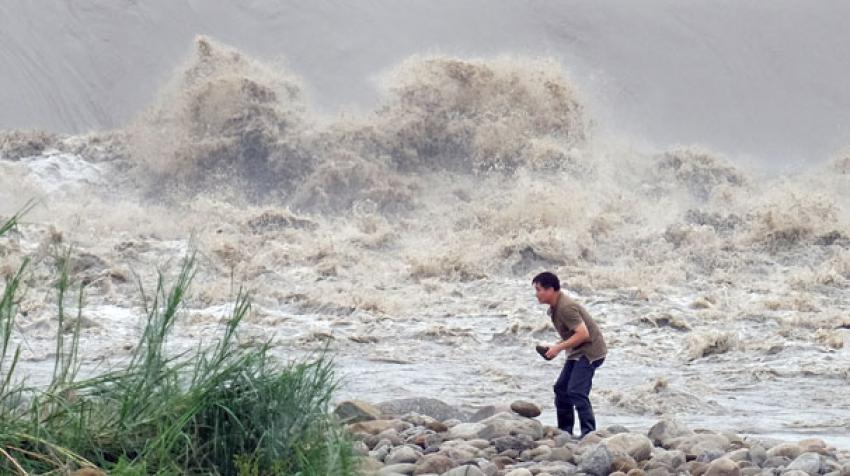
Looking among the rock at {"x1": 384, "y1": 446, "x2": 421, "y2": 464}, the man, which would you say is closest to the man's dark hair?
the man

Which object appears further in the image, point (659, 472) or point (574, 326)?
point (574, 326)

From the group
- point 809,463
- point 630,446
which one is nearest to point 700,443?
point 630,446

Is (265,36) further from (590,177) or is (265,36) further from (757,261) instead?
(757,261)

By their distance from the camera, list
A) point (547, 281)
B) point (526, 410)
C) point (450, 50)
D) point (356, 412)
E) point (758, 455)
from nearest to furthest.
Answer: point (758, 455) → point (356, 412) → point (547, 281) → point (526, 410) → point (450, 50)

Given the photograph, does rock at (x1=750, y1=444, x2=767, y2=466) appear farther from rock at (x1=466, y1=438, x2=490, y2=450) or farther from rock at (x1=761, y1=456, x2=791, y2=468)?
rock at (x1=466, y1=438, x2=490, y2=450)

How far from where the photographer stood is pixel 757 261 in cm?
1808

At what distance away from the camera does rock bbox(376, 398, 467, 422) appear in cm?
808

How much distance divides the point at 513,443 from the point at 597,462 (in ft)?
2.04

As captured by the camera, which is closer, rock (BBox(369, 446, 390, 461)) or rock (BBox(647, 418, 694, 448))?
rock (BBox(369, 446, 390, 461))

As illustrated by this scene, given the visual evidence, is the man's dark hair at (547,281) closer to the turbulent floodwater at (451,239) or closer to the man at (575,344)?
the man at (575,344)

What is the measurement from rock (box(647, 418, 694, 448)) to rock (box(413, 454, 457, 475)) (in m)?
1.56

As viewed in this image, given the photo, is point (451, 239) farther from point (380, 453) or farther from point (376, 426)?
point (380, 453)

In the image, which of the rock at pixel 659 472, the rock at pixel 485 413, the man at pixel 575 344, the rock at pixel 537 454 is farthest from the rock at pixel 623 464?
the rock at pixel 485 413

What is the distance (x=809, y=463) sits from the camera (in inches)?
262
